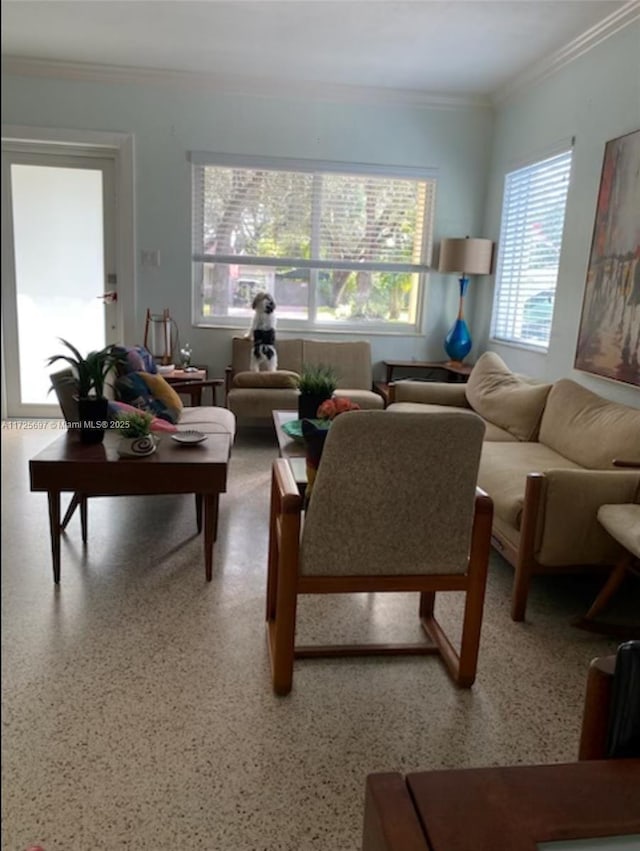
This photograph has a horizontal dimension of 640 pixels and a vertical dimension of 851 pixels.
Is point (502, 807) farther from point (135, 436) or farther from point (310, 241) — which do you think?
point (310, 241)

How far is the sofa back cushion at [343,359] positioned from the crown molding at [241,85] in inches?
74.4

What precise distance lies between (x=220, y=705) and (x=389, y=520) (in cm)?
76

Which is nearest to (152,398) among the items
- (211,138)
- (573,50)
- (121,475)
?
(121,475)

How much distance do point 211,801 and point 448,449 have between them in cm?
110

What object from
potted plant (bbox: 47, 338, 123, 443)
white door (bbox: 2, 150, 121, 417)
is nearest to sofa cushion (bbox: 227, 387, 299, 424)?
white door (bbox: 2, 150, 121, 417)

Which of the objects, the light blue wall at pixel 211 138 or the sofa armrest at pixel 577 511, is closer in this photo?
the sofa armrest at pixel 577 511

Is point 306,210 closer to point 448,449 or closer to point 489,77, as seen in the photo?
point 489,77

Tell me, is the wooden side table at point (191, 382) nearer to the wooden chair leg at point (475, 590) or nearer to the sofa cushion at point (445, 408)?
the sofa cushion at point (445, 408)

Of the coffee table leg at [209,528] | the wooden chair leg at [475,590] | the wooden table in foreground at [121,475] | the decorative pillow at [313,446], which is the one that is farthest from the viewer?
the coffee table leg at [209,528]

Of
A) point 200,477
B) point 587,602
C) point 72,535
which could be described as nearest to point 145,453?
point 200,477

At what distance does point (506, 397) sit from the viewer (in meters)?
3.86

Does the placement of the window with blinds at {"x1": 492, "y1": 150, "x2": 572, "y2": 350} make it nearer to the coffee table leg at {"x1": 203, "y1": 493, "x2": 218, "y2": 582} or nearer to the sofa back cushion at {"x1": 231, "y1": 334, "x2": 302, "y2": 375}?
the sofa back cushion at {"x1": 231, "y1": 334, "x2": 302, "y2": 375}

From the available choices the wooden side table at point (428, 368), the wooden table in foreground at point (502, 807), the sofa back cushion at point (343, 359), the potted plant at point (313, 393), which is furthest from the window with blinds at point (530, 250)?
the wooden table in foreground at point (502, 807)

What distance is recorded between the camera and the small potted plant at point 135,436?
2574mm
